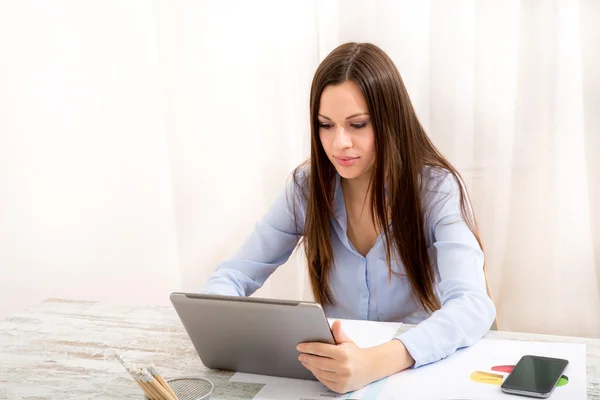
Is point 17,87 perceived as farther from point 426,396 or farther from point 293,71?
point 426,396

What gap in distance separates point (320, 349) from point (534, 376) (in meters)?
0.36

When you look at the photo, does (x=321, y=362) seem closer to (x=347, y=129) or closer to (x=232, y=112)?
(x=347, y=129)

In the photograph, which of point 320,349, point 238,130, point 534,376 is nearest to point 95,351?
point 320,349

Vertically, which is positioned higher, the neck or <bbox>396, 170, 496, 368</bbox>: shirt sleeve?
the neck

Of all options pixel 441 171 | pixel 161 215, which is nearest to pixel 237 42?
pixel 161 215

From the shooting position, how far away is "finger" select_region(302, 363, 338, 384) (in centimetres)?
120

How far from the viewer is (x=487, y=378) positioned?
48.1 inches

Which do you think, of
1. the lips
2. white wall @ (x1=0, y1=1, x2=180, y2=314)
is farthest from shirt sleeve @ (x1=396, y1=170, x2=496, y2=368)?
white wall @ (x1=0, y1=1, x2=180, y2=314)

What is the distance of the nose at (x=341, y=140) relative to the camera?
64.7 inches

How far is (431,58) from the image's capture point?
2328 mm

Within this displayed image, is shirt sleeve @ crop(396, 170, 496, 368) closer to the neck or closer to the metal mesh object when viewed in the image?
the neck

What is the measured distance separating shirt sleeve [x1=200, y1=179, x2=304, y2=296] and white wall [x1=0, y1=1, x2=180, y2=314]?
1.09m

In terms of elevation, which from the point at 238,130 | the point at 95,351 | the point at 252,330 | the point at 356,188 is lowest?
the point at 95,351

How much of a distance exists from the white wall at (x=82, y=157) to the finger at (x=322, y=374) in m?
1.79
